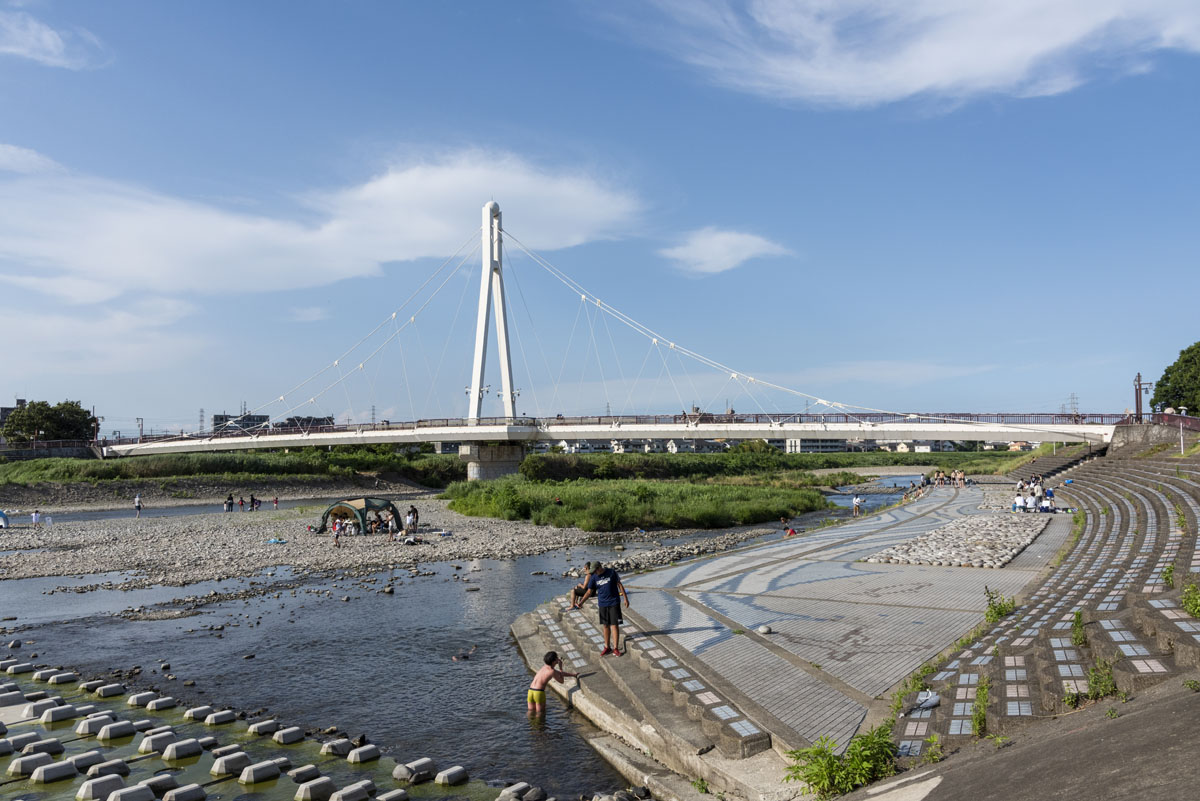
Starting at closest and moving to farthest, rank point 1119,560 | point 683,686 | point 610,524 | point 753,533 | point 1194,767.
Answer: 1. point 1194,767
2. point 683,686
3. point 1119,560
4. point 753,533
5. point 610,524

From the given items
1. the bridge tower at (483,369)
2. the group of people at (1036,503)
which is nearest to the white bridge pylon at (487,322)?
the bridge tower at (483,369)

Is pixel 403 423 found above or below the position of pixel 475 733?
above

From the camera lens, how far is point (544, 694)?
1012cm

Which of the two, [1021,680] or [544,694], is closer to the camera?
[1021,680]

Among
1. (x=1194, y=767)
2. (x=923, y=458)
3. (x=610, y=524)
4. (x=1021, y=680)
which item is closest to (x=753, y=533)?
(x=610, y=524)

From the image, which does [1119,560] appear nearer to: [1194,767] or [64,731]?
[1194,767]

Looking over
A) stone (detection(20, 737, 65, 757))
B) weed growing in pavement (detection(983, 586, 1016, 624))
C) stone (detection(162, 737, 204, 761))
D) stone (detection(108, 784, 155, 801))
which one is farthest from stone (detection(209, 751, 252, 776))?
weed growing in pavement (detection(983, 586, 1016, 624))

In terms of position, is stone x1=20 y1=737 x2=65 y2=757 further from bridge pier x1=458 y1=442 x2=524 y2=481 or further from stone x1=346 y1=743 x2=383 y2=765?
bridge pier x1=458 y1=442 x2=524 y2=481

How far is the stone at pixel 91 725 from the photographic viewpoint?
9391 millimetres

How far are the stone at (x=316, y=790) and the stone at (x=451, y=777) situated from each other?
1.05m

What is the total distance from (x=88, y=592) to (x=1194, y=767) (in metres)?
23.0

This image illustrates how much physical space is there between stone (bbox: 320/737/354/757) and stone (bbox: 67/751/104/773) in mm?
2267

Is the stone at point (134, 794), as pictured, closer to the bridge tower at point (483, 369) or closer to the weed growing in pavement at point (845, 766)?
the weed growing in pavement at point (845, 766)

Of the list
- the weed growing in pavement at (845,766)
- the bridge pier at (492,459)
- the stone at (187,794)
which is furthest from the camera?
the bridge pier at (492,459)
